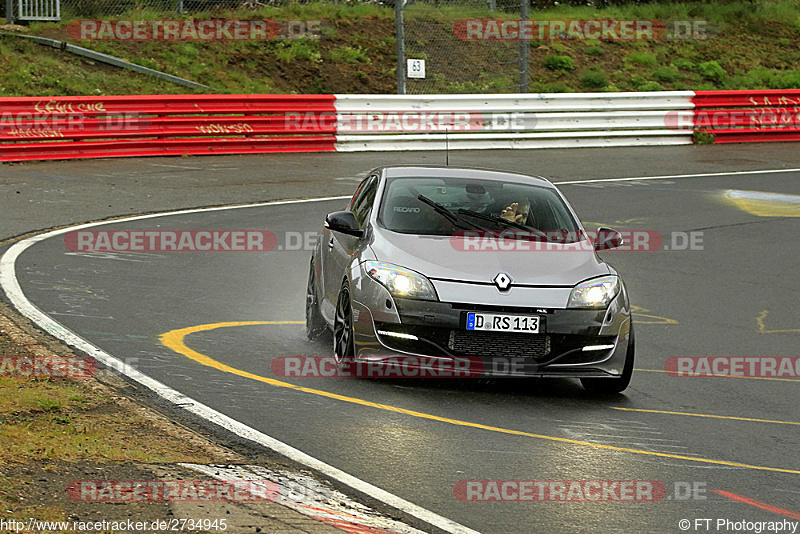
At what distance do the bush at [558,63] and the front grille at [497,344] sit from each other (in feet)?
103

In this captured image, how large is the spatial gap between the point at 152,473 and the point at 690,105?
81.1 feet

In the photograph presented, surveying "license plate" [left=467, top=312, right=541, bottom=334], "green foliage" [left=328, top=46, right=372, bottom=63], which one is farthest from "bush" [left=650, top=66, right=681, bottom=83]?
→ "license plate" [left=467, top=312, right=541, bottom=334]

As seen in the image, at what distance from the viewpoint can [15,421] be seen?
6637 mm

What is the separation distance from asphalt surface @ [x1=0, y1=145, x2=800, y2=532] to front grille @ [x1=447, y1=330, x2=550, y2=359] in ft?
1.13

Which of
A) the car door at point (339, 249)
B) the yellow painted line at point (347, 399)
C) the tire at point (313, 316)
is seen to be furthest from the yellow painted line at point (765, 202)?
the yellow painted line at point (347, 399)

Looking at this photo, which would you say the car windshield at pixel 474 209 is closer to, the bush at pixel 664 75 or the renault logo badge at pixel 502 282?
the renault logo badge at pixel 502 282

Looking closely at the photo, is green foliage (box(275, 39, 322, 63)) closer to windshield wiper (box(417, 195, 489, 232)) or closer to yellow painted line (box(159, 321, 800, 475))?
yellow painted line (box(159, 321, 800, 475))

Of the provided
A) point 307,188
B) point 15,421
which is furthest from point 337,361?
point 307,188

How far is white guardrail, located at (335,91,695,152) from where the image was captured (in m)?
25.7

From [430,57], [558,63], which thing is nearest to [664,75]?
[558,63]

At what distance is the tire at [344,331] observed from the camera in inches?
330

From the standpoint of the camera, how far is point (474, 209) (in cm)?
947

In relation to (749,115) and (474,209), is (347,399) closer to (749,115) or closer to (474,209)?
(474,209)

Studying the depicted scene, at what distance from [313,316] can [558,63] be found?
2984 cm
